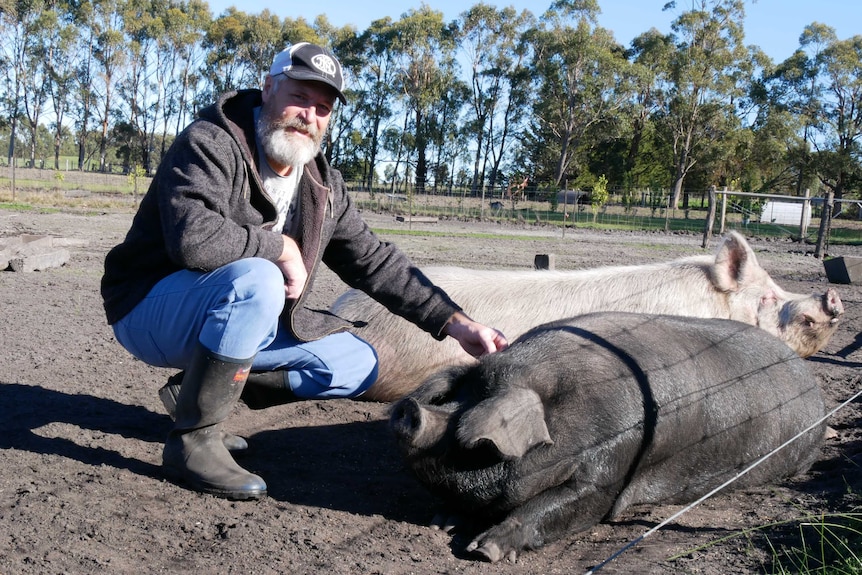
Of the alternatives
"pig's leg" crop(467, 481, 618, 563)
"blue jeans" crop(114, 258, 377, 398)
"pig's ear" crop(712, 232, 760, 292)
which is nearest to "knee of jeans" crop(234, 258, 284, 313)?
"blue jeans" crop(114, 258, 377, 398)

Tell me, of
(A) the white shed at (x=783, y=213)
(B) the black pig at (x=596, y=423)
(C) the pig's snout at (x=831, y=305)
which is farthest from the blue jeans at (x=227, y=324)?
(A) the white shed at (x=783, y=213)

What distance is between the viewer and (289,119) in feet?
10.9

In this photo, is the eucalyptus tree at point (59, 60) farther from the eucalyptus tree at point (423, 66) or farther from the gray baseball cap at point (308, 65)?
the gray baseball cap at point (308, 65)

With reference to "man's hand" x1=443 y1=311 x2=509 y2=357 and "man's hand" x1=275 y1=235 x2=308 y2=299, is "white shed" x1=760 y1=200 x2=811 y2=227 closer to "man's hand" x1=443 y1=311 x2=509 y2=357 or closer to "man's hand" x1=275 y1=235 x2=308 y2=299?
"man's hand" x1=443 y1=311 x2=509 y2=357

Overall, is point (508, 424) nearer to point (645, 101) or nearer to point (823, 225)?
point (823, 225)

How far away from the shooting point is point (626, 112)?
48.3m

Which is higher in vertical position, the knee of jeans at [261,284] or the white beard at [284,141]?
the white beard at [284,141]

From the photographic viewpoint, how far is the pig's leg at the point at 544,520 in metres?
2.67

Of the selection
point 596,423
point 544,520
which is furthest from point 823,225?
point 544,520

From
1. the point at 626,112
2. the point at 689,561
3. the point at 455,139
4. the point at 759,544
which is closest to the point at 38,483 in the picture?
the point at 689,561

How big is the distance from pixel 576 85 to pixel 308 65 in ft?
153

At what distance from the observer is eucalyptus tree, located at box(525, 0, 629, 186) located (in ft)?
154

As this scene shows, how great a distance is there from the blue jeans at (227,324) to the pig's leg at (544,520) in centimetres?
113

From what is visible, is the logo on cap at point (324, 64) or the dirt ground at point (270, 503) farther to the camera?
the logo on cap at point (324, 64)
